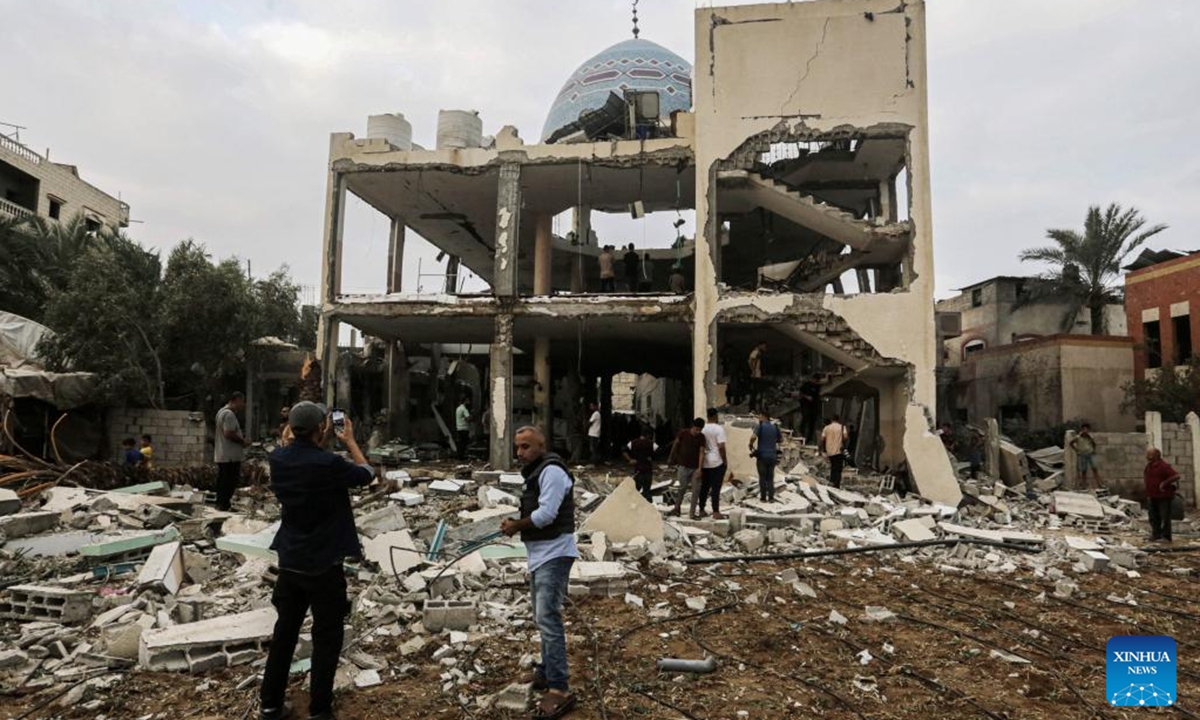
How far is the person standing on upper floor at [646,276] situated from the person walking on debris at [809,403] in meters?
5.07

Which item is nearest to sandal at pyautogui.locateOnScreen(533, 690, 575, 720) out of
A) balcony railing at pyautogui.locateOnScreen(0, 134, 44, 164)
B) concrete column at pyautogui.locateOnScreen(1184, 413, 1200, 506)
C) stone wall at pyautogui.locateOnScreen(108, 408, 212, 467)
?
stone wall at pyautogui.locateOnScreen(108, 408, 212, 467)

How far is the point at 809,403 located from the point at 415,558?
10.3 m

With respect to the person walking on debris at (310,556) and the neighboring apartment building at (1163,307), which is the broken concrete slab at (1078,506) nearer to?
the neighboring apartment building at (1163,307)

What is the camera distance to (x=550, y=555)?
4.02 metres

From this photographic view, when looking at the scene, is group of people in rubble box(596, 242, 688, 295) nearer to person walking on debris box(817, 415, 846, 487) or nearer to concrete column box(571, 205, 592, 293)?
concrete column box(571, 205, 592, 293)

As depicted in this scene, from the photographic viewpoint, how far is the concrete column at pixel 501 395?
15766 millimetres

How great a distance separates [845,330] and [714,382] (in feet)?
8.86

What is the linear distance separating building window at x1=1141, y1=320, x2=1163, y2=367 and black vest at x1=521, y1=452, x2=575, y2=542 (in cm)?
2568

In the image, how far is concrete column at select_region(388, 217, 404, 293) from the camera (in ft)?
60.5

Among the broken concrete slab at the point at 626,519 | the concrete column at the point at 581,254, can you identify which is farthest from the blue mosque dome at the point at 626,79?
the broken concrete slab at the point at 626,519

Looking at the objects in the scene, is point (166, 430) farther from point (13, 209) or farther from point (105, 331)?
point (13, 209)

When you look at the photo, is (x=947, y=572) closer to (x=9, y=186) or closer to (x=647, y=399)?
(x=647, y=399)

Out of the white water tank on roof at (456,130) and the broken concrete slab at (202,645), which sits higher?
the white water tank on roof at (456,130)

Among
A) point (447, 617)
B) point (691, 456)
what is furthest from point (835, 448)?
point (447, 617)
